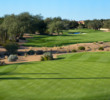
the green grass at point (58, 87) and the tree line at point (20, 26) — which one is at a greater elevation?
the tree line at point (20, 26)

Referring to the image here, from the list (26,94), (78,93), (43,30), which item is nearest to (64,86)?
(78,93)

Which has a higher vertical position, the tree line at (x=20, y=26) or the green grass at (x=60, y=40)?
the tree line at (x=20, y=26)

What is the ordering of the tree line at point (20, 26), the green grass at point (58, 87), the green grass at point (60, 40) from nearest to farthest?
the green grass at point (58, 87) < the tree line at point (20, 26) < the green grass at point (60, 40)

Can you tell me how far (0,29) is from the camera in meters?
43.0

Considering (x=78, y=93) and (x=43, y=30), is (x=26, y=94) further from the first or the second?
(x=43, y=30)

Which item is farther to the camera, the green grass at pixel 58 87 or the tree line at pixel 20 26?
the tree line at pixel 20 26

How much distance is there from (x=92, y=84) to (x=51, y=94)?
2.81m

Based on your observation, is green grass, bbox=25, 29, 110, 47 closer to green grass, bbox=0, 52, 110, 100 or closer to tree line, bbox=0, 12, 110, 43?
tree line, bbox=0, 12, 110, 43

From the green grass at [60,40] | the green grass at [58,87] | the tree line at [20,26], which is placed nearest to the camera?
the green grass at [58,87]

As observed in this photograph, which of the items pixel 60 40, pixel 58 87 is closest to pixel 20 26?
pixel 60 40

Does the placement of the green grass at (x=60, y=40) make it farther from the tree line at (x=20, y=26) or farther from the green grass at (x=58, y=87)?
the green grass at (x=58, y=87)

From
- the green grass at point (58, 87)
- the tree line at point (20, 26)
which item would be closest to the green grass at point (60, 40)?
the tree line at point (20, 26)

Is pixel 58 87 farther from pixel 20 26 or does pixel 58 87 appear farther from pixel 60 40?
pixel 60 40

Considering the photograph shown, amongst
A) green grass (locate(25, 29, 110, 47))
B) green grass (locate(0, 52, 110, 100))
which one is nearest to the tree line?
green grass (locate(25, 29, 110, 47))
